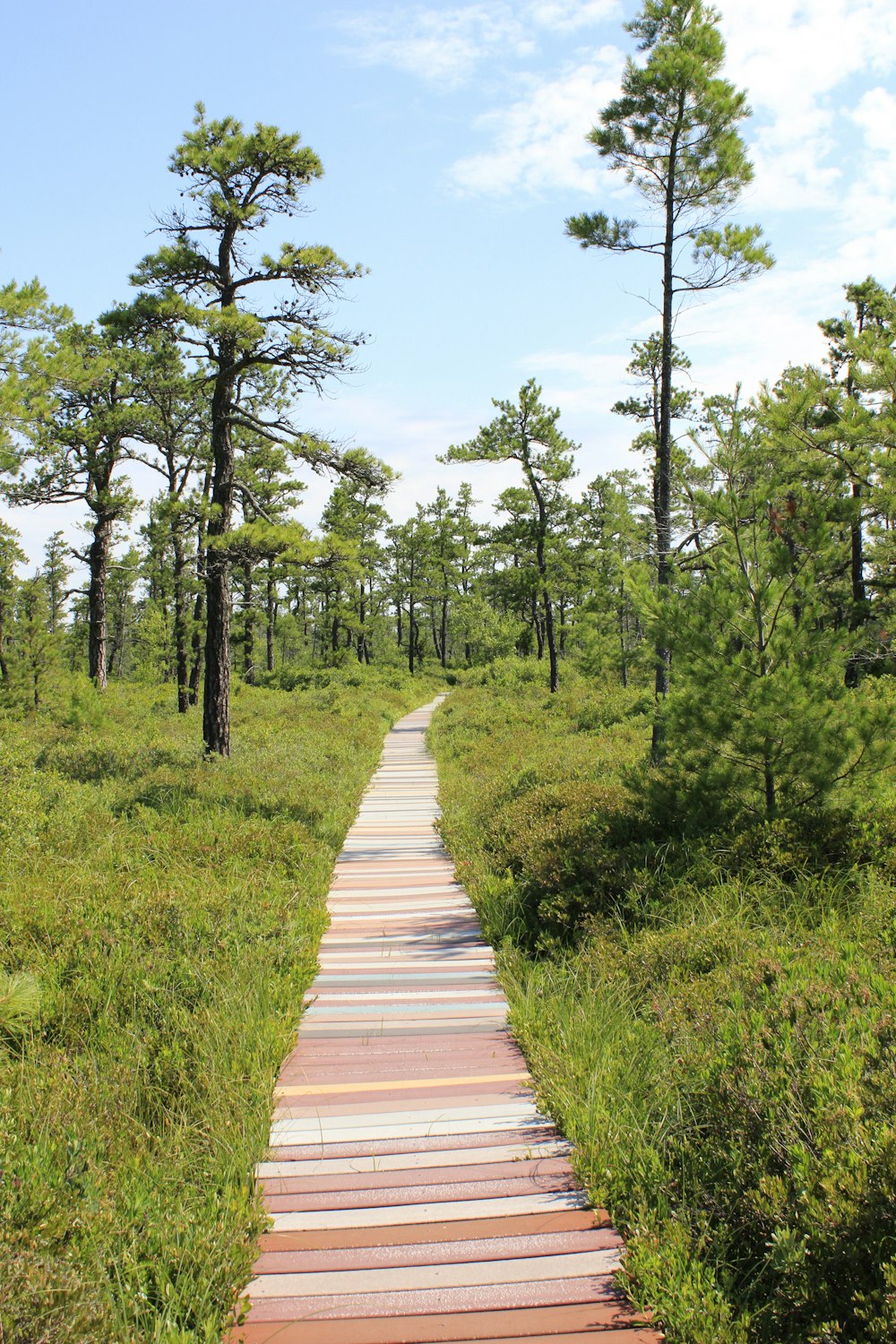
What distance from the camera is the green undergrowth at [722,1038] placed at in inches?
101

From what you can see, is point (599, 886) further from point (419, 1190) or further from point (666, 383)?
point (666, 383)

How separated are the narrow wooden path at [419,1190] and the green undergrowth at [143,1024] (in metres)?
0.20

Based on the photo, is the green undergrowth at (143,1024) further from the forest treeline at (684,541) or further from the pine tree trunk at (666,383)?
the pine tree trunk at (666,383)

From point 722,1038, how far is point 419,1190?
156cm

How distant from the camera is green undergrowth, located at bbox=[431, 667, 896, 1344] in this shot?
2.55 m

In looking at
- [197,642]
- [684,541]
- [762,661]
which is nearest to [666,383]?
[684,541]

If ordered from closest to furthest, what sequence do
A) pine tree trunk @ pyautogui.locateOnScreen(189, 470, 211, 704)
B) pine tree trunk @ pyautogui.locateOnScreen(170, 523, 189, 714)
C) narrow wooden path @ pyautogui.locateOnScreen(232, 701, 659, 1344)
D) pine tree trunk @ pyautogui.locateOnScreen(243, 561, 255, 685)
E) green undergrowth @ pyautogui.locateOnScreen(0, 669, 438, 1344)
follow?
narrow wooden path @ pyautogui.locateOnScreen(232, 701, 659, 1344) < green undergrowth @ pyautogui.locateOnScreen(0, 669, 438, 1344) < pine tree trunk @ pyautogui.locateOnScreen(189, 470, 211, 704) < pine tree trunk @ pyautogui.locateOnScreen(170, 523, 189, 714) < pine tree trunk @ pyautogui.locateOnScreen(243, 561, 255, 685)

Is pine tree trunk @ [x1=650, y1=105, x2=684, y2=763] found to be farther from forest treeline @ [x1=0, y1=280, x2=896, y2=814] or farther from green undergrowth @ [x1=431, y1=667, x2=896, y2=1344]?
green undergrowth @ [x1=431, y1=667, x2=896, y2=1344]

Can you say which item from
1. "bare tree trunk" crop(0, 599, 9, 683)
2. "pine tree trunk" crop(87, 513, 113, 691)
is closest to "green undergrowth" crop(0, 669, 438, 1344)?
"bare tree trunk" crop(0, 599, 9, 683)

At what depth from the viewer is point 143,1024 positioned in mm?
4777

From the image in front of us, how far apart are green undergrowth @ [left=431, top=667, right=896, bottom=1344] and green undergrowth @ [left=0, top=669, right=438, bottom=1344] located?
1.51 m

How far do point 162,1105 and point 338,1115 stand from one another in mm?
874

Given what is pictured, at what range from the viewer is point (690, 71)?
12039mm

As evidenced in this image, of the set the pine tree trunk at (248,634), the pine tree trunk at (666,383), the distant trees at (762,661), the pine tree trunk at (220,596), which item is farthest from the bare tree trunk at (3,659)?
the distant trees at (762,661)
